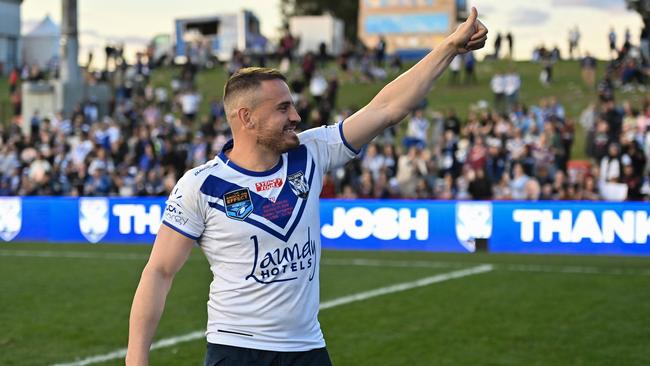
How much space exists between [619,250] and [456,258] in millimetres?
8499

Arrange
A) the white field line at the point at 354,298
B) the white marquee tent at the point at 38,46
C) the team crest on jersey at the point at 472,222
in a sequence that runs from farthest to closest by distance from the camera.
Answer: the white marquee tent at the point at 38,46 < the team crest on jersey at the point at 472,222 < the white field line at the point at 354,298

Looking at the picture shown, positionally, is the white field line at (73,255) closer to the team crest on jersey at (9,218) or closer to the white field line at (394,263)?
the white field line at (394,263)

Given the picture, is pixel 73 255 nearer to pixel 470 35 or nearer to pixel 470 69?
pixel 470 35

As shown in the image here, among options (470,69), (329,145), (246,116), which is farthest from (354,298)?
(470,69)

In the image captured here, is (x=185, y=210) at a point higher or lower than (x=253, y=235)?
higher

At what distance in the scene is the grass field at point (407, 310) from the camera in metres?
9.38

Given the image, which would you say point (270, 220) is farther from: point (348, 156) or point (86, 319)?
point (86, 319)

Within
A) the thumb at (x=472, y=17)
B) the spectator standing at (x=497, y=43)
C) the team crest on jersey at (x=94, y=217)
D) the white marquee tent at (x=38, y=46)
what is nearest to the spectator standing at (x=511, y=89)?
the spectator standing at (x=497, y=43)

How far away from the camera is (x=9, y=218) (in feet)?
36.1

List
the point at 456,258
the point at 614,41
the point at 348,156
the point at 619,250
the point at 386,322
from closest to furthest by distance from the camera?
the point at 348,156
the point at 619,250
the point at 386,322
the point at 456,258
the point at 614,41

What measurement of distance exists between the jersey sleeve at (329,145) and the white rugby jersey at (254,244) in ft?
0.67

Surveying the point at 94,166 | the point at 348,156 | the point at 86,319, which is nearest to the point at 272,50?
the point at 94,166

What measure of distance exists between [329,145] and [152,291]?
1.03 meters

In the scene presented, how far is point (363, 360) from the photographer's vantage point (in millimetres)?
9031
